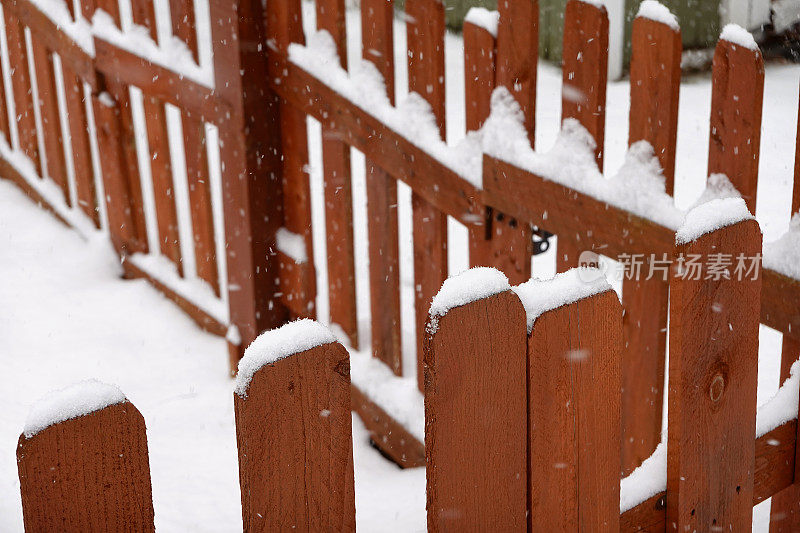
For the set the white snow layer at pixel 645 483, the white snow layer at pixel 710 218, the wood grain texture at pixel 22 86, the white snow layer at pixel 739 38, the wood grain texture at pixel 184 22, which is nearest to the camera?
the white snow layer at pixel 710 218

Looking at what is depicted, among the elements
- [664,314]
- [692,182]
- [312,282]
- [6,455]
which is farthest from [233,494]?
[692,182]

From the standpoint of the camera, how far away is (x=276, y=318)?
136 inches

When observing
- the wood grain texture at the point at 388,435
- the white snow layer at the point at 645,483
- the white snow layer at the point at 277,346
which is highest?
the white snow layer at the point at 277,346

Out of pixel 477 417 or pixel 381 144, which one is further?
pixel 381 144

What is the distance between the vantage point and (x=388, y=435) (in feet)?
9.78

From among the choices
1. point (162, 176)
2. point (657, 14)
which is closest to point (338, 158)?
point (162, 176)

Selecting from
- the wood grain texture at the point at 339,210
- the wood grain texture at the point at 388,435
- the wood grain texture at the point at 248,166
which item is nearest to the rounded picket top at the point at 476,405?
the wood grain texture at the point at 388,435

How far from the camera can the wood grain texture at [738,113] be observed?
69.4 inches

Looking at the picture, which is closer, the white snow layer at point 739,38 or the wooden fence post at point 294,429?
the wooden fence post at point 294,429

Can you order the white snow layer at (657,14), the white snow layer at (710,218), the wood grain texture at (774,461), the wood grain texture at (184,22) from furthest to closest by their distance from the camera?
the wood grain texture at (184,22), the white snow layer at (657,14), the wood grain texture at (774,461), the white snow layer at (710,218)

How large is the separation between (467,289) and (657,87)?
3.52ft

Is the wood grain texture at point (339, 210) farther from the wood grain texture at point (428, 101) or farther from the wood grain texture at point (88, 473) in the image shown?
the wood grain texture at point (88, 473)

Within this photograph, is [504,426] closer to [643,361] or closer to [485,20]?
[643,361]

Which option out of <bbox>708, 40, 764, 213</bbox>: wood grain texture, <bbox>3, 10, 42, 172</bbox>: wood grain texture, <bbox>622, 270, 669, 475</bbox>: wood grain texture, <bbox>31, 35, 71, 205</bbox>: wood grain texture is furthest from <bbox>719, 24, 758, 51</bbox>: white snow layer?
<bbox>3, 10, 42, 172</bbox>: wood grain texture
